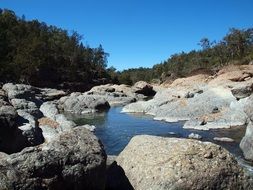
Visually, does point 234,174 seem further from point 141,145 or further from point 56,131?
point 56,131

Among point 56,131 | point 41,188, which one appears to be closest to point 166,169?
point 41,188

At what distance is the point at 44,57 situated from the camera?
102000 mm

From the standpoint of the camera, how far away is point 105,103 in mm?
60531

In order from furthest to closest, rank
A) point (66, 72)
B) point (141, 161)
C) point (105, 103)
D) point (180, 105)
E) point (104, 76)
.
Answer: point (104, 76)
point (66, 72)
point (105, 103)
point (180, 105)
point (141, 161)

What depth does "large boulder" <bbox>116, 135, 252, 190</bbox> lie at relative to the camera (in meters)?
13.1

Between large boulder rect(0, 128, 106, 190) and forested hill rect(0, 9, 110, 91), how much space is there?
65.3 m

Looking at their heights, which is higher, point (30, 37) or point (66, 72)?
point (30, 37)

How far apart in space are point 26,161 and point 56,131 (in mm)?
14817

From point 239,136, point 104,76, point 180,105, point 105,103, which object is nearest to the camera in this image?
point 239,136

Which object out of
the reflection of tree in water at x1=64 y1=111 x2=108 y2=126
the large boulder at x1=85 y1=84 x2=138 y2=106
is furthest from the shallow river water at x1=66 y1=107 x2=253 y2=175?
the large boulder at x1=85 y1=84 x2=138 y2=106

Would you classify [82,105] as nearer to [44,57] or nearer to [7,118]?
[7,118]

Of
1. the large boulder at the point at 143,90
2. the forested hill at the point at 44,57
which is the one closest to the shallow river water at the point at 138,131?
the forested hill at the point at 44,57

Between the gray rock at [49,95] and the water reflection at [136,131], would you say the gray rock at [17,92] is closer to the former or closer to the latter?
the water reflection at [136,131]

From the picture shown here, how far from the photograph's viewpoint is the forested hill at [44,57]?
277 feet
